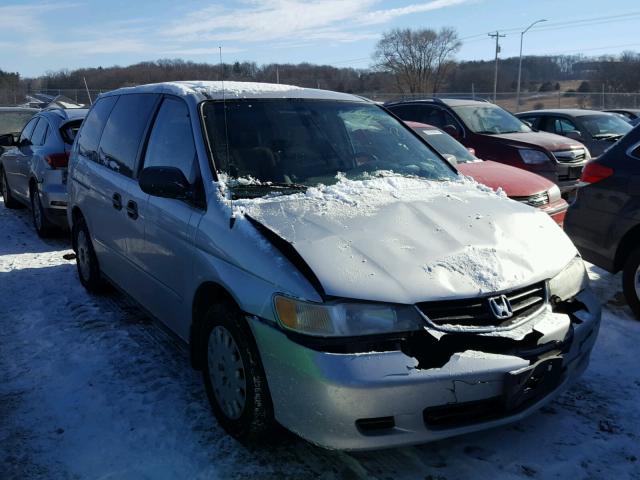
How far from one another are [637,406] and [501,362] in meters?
1.33

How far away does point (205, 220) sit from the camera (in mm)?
3178

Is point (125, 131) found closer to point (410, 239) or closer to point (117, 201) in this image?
point (117, 201)

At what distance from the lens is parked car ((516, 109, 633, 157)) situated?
41.0ft

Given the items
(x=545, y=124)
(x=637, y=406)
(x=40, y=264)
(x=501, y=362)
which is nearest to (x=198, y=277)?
(x=501, y=362)

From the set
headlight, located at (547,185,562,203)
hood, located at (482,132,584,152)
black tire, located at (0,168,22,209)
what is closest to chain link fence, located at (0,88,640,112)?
black tire, located at (0,168,22,209)

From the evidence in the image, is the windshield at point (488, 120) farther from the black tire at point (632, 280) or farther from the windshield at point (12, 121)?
the windshield at point (12, 121)

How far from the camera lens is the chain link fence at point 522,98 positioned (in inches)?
1442

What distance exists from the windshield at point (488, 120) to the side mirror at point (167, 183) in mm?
7569

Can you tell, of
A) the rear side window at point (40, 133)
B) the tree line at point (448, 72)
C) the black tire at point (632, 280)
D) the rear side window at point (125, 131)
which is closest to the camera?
the rear side window at point (125, 131)

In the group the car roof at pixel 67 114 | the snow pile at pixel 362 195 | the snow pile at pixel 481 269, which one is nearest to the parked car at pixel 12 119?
the car roof at pixel 67 114

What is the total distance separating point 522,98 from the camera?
46.6 m

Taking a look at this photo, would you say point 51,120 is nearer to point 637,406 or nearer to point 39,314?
point 39,314

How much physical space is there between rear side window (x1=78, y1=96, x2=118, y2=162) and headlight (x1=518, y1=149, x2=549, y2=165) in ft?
21.3

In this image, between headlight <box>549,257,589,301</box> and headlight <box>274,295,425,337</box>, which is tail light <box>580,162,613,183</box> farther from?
headlight <box>274,295,425,337</box>
